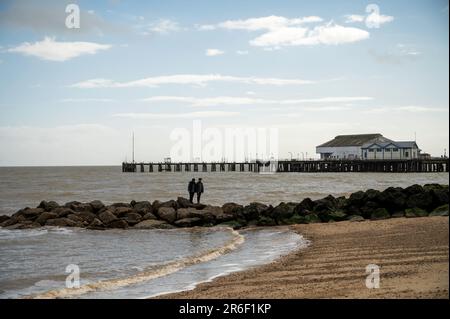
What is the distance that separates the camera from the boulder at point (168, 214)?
69.6 ft

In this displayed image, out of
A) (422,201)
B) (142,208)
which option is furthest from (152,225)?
(422,201)

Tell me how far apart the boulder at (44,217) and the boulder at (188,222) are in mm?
5758

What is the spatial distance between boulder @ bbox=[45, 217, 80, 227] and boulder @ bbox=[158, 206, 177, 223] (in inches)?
133

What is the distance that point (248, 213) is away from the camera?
21281mm

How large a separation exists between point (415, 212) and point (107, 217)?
38.8 ft

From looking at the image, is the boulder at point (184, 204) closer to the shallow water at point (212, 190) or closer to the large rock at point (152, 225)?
the large rock at point (152, 225)

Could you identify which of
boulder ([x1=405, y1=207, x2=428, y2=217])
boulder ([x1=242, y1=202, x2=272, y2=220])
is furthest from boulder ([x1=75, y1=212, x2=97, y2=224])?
boulder ([x1=405, y1=207, x2=428, y2=217])

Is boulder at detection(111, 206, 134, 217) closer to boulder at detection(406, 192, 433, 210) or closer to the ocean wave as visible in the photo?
the ocean wave

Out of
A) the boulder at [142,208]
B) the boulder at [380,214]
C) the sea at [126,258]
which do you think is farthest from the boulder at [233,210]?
the boulder at [380,214]

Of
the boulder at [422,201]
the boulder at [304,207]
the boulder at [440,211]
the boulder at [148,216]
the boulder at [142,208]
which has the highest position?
the boulder at [422,201]

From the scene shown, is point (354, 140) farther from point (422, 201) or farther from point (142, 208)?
point (422, 201)

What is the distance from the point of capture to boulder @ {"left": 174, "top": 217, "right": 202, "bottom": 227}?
67.9 ft
